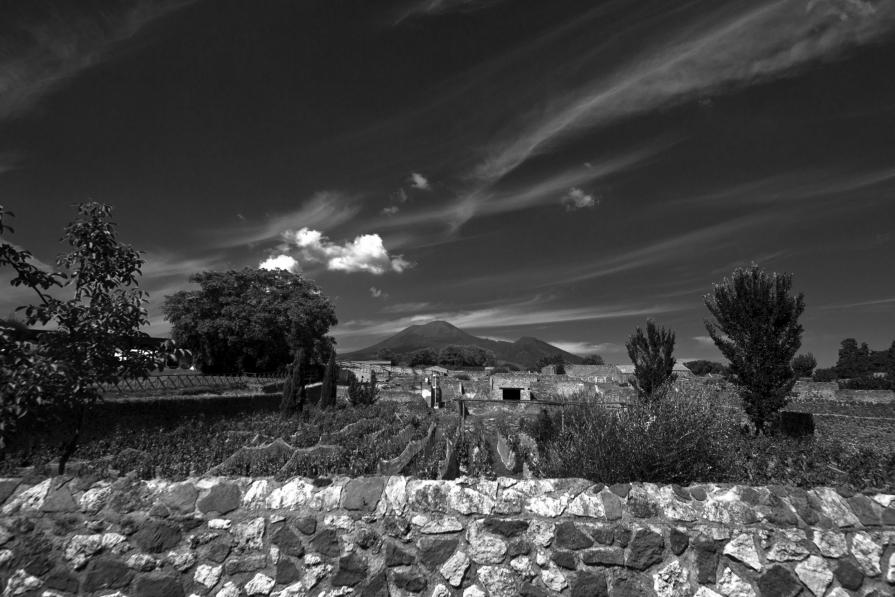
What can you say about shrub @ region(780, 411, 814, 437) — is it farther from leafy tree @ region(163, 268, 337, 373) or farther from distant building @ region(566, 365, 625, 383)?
leafy tree @ region(163, 268, 337, 373)

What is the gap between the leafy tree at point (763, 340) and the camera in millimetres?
14492

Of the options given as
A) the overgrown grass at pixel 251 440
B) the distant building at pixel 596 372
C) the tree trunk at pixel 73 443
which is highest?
the tree trunk at pixel 73 443

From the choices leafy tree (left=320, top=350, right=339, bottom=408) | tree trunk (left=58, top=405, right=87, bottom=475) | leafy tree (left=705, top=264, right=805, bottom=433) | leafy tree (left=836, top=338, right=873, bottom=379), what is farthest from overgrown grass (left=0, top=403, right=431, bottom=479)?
leafy tree (left=836, top=338, right=873, bottom=379)

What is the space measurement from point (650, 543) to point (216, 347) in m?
42.7

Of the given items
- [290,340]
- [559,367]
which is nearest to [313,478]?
[290,340]

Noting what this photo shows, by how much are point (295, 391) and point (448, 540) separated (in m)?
18.9

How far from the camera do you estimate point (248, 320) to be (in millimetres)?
38156

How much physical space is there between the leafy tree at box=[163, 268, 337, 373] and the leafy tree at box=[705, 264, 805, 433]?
32.1 meters

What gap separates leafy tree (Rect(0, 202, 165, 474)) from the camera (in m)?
3.52

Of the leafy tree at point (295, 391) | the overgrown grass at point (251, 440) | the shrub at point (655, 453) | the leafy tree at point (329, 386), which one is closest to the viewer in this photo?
the shrub at point (655, 453)

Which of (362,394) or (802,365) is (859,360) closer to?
(802,365)

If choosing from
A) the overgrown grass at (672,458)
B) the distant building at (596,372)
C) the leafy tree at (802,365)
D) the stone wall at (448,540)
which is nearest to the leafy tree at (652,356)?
the leafy tree at (802,365)

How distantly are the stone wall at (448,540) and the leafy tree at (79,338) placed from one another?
0.99m

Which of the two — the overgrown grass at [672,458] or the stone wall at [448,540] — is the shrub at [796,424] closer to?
the overgrown grass at [672,458]
